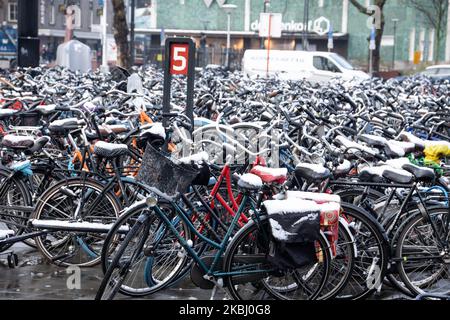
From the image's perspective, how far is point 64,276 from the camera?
5.89 m

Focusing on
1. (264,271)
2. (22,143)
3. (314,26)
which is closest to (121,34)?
(22,143)

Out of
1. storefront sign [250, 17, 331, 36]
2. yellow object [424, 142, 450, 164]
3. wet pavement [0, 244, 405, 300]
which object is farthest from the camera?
storefront sign [250, 17, 331, 36]

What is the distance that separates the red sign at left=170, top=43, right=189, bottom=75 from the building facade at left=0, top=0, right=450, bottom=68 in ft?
135

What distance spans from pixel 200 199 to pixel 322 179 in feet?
2.66

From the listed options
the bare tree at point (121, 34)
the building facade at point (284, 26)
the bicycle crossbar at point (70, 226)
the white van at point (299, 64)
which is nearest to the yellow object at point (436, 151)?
the bicycle crossbar at point (70, 226)

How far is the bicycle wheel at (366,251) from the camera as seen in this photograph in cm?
524

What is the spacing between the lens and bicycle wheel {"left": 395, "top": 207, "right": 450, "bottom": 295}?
5320mm

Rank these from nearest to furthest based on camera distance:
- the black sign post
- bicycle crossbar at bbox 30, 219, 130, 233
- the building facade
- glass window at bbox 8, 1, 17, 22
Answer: bicycle crossbar at bbox 30, 219, 130, 233
the black sign post
the building facade
glass window at bbox 8, 1, 17, 22

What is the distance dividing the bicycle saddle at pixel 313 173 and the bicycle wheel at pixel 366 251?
22 cm

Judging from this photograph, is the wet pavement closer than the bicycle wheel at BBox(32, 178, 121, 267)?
Yes

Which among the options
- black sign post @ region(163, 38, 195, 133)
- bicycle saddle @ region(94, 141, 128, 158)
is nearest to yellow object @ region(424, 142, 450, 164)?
black sign post @ region(163, 38, 195, 133)

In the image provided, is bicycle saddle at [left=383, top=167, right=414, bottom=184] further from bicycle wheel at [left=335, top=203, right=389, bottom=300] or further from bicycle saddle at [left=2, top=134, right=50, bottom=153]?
bicycle saddle at [left=2, top=134, right=50, bottom=153]

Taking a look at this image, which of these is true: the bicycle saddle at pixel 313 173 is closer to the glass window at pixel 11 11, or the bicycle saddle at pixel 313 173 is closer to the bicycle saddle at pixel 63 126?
the bicycle saddle at pixel 63 126

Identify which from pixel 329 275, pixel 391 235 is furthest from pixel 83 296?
pixel 391 235
